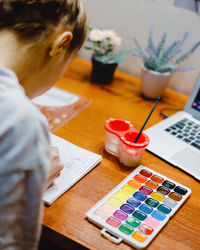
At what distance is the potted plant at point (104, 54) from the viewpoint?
3.95ft

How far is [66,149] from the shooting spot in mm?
849

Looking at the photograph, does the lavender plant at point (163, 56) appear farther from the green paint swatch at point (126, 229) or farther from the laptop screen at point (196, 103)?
the green paint swatch at point (126, 229)

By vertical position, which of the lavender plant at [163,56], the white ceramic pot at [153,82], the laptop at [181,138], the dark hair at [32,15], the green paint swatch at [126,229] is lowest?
the green paint swatch at [126,229]

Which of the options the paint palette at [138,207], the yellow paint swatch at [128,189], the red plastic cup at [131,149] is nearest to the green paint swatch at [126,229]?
the paint palette at [138,207]

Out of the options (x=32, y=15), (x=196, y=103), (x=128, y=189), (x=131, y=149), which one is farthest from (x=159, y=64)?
(x=32, y=15)

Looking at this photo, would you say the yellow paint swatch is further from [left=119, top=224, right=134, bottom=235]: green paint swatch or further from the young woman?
the young woman

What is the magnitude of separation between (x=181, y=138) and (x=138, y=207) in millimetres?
353

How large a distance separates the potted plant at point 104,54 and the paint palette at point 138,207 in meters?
0.53

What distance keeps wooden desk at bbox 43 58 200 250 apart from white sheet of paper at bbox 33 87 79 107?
0.05 meters

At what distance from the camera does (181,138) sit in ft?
3.19

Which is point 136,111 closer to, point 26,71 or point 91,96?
point 91,96

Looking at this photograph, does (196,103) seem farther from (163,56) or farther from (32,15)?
(32,15)

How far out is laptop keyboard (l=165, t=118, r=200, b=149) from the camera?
966 millimetres

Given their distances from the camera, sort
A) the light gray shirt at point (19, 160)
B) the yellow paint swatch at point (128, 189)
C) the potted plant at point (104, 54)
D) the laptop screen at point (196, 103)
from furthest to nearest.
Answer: the potted plant at point (104, 54) → the laptop screen at point (196, 103) → the yellow paint swatch at point (128, 189) → the light gray shirt at point (19, 160)
